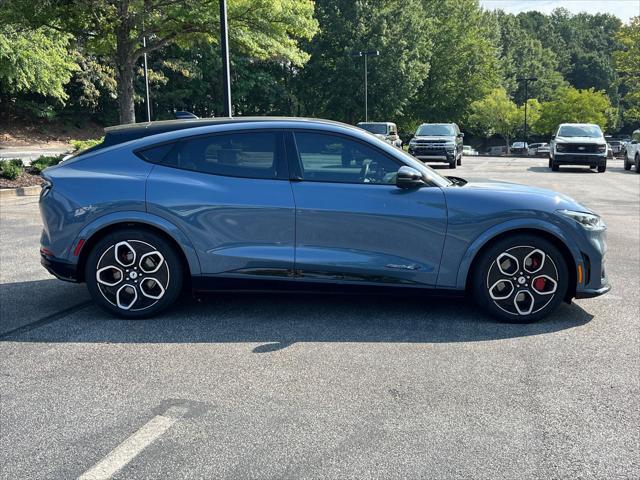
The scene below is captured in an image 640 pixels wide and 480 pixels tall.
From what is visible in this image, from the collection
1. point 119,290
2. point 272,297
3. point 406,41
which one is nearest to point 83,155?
point 119,290

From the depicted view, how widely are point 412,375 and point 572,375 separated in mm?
1020

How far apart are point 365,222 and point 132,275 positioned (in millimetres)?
1923

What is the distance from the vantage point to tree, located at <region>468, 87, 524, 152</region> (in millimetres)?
67000

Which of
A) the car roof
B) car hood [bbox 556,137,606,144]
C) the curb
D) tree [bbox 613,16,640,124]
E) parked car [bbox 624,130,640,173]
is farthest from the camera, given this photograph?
tree [bbox 613,16,640,124]

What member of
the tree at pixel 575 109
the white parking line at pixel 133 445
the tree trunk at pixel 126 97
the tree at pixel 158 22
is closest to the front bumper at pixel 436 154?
the tree at pixel 158 22

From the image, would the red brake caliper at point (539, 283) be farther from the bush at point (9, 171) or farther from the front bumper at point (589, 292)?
the bush at point (9, 171)

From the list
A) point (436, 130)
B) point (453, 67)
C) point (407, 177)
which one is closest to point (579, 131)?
point (436, 130)

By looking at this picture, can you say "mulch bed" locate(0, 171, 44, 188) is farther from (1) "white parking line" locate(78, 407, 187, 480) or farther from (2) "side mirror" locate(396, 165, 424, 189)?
(1) "white parking line" locate(78, 407, 187, 480)

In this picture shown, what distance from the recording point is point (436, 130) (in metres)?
26.0

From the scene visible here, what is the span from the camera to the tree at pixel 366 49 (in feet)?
168

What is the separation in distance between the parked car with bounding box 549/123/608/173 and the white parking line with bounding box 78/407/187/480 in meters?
22.7

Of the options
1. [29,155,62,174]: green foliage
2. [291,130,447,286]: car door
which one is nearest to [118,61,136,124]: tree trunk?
[29,155,62,174]: green foliage

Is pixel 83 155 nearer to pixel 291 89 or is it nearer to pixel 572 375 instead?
pixel 572 375

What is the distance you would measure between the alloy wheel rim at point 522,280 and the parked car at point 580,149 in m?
20.2
